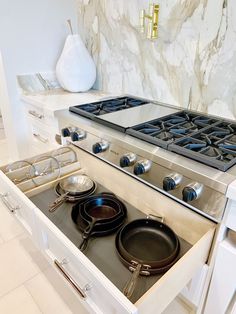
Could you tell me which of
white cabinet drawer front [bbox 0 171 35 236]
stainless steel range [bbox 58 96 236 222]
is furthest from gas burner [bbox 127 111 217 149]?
white cabinet drawer front [bbox 0 171 35 236]

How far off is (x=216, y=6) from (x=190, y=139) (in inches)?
26.1

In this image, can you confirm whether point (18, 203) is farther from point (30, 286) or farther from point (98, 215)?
point (30, 286)

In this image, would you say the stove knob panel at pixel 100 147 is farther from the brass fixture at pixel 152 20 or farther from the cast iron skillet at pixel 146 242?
the brass fixture at pixel 152 20

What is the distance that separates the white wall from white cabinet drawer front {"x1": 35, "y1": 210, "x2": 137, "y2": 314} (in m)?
1.28

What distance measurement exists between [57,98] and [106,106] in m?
0.44

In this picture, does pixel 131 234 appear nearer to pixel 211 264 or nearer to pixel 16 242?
pixel 211 264

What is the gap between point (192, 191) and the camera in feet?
2.53

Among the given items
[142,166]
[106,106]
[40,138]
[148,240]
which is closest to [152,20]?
[106,106]

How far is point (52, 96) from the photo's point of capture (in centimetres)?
171

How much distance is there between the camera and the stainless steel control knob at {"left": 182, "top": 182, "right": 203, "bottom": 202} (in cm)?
77

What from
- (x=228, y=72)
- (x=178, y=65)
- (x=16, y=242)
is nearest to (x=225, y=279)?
(x=228, y=72)

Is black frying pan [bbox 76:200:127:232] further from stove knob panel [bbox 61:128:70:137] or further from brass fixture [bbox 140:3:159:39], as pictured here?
brass fixture [bbox 140:3:159:39]

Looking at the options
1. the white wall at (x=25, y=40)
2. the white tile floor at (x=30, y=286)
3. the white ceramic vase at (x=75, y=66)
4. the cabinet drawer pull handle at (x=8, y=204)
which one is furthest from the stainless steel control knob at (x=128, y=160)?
the white wall at (x=25, y=40)

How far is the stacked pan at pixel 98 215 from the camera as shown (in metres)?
0.90
